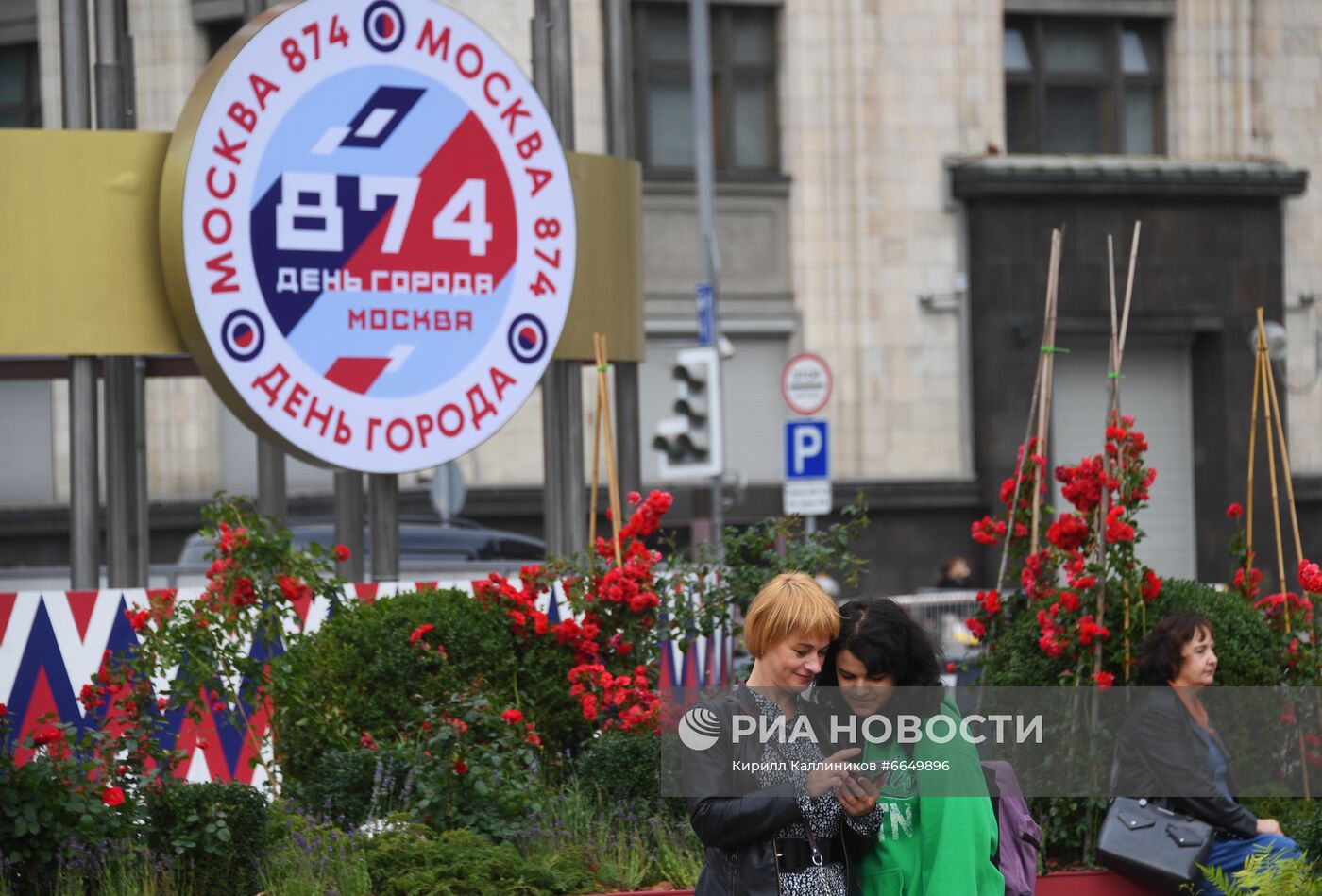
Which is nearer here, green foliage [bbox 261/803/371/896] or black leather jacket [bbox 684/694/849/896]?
black leather jacket [bbox 684/694/849/896]

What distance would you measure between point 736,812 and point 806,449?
15210 mm

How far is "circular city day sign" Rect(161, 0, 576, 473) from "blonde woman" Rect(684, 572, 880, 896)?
18.3 feet

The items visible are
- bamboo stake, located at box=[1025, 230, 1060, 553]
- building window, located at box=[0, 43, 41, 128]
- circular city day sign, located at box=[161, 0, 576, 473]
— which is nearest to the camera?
bamboo stake, located at box=[1025, 230, 1060, 553]

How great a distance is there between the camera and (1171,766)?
707cm

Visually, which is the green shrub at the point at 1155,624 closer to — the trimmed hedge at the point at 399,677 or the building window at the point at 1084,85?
the trimmed hedge at the point at 399,677

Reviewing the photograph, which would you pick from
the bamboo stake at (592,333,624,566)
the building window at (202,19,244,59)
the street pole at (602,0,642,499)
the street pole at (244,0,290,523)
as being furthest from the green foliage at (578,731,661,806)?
the building window at (202,19,244,59)

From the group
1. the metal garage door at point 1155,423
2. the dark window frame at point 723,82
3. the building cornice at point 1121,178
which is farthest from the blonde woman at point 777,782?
the metal garage door at point 1155,423

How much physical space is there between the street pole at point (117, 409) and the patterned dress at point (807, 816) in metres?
6.71

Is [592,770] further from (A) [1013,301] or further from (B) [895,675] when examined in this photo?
(A) [1013,301]

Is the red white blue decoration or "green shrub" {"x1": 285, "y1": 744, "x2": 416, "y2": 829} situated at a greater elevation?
the red white blue decoration

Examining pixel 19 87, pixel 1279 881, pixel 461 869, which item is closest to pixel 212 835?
pixel 461 869

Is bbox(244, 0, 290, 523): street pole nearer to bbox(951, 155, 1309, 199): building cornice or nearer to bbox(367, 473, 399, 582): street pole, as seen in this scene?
bbox(367, 473, 399, 582): street pole

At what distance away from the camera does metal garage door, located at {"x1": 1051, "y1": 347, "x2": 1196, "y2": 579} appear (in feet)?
97.3

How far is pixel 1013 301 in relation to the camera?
94.5ft
